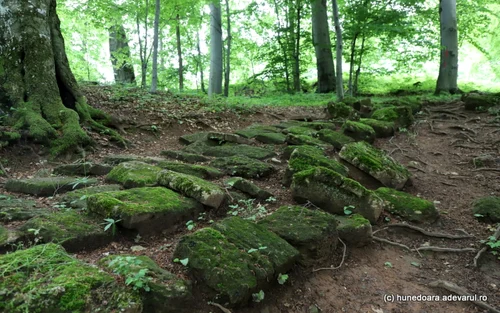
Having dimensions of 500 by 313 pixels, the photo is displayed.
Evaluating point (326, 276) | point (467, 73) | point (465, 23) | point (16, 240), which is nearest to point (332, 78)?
point (465, 23)

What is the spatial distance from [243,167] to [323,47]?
1188cm

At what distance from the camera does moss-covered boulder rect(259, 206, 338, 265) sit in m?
3.08

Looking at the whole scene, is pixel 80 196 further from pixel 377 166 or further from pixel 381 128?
pixel 381 128

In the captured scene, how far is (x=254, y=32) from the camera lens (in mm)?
19656

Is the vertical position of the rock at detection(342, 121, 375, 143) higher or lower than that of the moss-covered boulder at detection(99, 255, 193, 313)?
higher

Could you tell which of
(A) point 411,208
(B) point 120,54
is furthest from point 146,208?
(B) point 120,54

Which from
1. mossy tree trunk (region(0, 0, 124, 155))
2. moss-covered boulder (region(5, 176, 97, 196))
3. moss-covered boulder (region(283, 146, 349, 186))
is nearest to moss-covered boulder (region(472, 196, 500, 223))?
moss-covered boulder (region(283, 146, 349, 186))

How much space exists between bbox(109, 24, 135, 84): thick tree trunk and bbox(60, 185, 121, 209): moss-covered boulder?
11236 mm

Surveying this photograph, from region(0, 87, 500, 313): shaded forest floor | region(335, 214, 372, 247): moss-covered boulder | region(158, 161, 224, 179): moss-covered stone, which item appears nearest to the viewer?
region(0, 87, 500, 313): shaded forest floor

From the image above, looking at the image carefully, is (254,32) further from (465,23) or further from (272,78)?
(465,23)

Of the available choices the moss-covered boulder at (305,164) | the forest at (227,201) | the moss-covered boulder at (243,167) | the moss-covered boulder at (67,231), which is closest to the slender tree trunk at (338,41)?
the forest at (227,201)

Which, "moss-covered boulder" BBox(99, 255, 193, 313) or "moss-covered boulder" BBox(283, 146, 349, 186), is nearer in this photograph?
"moss-covered boulder" BBox(99, 255, 193, 313)

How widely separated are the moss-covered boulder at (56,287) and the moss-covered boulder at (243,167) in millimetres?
2948

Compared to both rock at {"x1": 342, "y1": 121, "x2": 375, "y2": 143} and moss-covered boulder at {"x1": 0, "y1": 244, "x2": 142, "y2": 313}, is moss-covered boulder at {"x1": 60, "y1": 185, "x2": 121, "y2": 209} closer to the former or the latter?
moss-covered boulder at {"x1": 0, "y1": 244, "x2": 142, "y2": 313}
